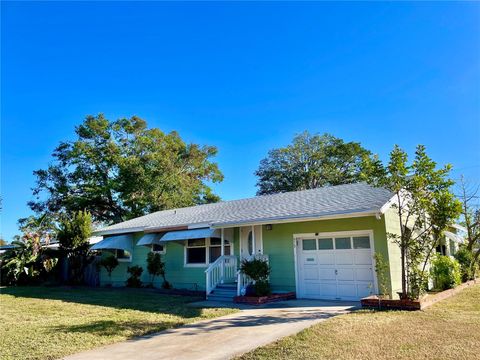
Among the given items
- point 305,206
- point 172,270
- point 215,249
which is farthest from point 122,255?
point 305,206

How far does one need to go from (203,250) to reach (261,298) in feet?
Result: 16.8

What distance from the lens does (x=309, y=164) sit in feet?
122

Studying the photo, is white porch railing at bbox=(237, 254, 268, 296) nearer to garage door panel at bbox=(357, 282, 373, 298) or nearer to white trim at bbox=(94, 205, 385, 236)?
white trim at bbox=(94, 205, 385, 236)

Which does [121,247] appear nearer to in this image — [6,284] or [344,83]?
[6,284]

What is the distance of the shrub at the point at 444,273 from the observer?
1366 cm

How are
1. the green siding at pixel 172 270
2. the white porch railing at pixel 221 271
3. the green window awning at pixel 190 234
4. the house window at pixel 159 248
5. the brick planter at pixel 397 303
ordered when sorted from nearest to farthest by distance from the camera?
the brick planter at pixel 397 303, the white porch railing at pixel 221 271, the green window awning at pixel 190 234, the green siding at pixel 172 270, the house window at pixel 159 248

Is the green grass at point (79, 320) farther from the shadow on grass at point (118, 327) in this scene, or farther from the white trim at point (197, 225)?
the white trim at point (197, 225)

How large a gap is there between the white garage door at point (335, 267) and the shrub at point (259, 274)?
1463 mm

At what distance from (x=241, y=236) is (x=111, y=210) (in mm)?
21211

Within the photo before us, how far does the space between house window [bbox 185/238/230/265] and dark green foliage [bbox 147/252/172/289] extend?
58.5 inches

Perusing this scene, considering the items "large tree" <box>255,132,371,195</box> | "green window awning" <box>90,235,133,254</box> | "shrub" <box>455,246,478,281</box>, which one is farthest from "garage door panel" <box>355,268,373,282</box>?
"large tree" <box>255,132,371,195</box>

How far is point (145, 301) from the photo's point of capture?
41.9 ft

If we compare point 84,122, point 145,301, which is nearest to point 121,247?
point 145,301

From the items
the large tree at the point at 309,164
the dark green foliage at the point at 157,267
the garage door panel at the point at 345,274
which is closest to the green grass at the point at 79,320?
the dark green foliage at the point at 157,267
